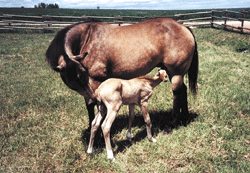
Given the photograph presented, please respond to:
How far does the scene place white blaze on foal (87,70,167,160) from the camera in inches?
116

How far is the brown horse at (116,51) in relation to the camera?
298 centimetres

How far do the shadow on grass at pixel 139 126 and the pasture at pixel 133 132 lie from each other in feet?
0.07

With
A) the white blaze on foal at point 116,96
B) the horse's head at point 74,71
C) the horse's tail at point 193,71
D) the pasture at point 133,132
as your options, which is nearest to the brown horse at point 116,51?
the horse's head at point 74,71

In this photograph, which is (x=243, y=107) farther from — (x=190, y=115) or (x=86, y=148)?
(x=86, y=148)

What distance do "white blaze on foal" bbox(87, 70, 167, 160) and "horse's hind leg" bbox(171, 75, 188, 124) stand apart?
0.52m

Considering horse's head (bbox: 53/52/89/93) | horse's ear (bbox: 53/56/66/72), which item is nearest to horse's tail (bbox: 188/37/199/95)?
horse's head (bbox: 53/52/89/93)

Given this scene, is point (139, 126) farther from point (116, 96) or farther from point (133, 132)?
point (116, 96)

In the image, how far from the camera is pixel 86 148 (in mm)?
3410

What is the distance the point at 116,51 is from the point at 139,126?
1.94 metres

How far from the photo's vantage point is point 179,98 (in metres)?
3.86

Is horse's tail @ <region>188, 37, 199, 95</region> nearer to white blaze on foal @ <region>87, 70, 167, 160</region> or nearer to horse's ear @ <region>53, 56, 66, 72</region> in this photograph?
white blaze on foal @ <region>87, 70, 167, 160</region>

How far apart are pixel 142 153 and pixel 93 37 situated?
7.75 feet

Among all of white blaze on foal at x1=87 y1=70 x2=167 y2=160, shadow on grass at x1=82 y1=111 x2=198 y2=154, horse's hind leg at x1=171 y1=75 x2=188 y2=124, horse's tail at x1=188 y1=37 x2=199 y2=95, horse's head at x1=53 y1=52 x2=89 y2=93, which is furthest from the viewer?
horse's tail at x1=188 y1=37 x2=199 y2=95

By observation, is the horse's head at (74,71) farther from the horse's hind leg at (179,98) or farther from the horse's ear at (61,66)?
the horse's hind leg at (179,98)
